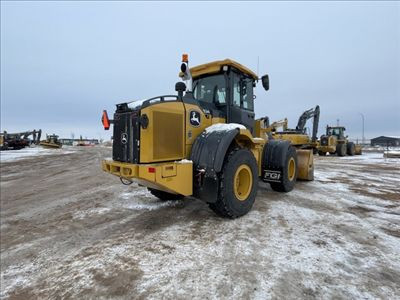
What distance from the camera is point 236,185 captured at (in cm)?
459

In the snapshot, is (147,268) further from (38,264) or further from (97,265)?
(38,264)

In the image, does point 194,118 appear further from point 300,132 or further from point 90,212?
point 300,132

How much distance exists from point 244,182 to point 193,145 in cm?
122

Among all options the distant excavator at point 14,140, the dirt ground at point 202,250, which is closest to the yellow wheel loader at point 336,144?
the dirt ground at point 202,250

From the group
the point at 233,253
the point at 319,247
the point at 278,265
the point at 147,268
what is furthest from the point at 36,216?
the point at 319,247

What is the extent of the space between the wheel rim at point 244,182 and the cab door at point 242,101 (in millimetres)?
1079

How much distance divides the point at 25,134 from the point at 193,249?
3970 centimetres

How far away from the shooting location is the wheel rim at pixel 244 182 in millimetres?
4612

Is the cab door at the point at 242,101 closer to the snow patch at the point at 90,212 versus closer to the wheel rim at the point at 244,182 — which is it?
the wheel rim at the point at 244,182

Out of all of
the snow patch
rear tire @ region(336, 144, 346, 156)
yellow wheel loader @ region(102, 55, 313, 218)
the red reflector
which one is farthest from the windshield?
rear tire @ region(336, 144, 346, 156)

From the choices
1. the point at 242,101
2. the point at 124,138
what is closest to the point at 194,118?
the point at 124,138

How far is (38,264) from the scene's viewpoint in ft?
11.1

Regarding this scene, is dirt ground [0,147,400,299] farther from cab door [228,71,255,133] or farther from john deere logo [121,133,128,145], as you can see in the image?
cab door [228,71,255,133]

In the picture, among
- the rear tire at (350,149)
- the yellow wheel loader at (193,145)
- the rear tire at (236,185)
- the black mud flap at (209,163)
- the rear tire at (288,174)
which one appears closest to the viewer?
the yellow wheel loader at (193,145)
